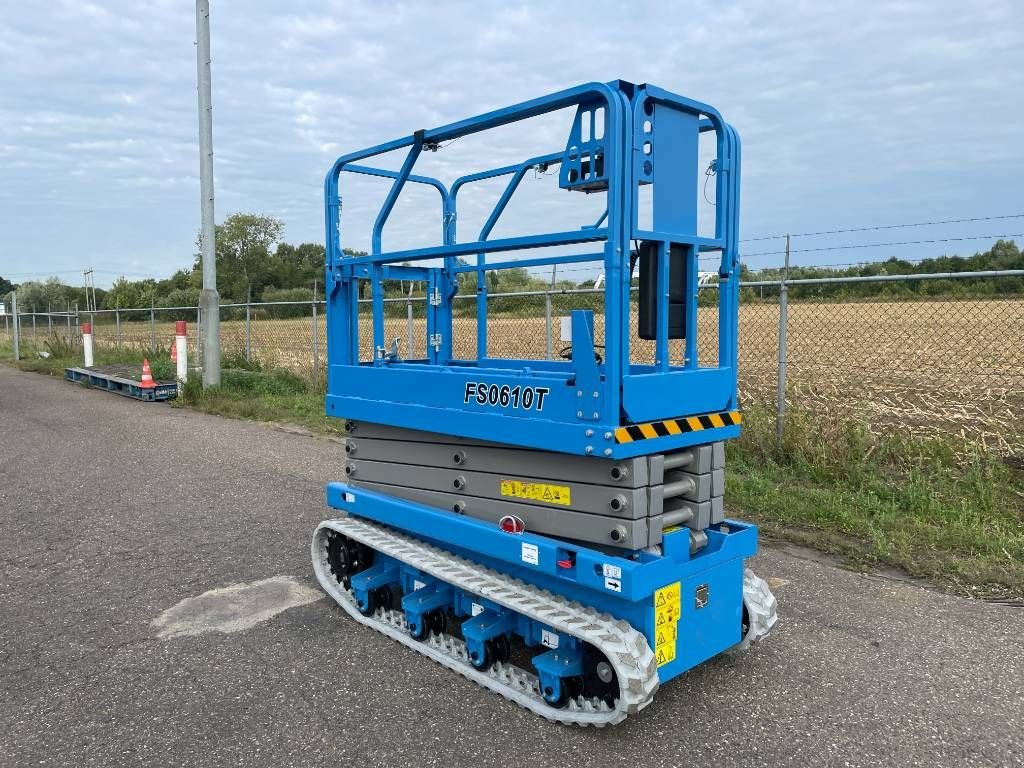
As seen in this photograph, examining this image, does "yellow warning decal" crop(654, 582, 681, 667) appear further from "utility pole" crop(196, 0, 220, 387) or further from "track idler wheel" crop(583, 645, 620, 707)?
"utility pole" crop(196, 0, 220, 387)

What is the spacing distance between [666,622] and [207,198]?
11443 mm

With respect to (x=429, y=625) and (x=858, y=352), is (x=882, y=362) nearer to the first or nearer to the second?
(x=858, y=352)

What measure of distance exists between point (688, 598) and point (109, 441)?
8470 mm

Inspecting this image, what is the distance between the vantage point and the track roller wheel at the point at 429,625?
3.94 metres

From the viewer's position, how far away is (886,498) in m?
5.86

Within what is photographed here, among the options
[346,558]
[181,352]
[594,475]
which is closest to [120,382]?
[181,352]

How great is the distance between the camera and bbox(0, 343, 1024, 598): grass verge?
4801 mm

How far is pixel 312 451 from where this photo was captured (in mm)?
8688

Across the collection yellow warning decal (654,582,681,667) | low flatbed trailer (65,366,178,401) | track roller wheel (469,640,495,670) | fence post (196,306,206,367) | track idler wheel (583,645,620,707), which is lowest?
track roller wheel (469,640,495,670)

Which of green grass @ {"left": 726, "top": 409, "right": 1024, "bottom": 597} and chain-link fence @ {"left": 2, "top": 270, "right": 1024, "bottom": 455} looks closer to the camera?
green grass @ {"left": 726, "top": 409, "right": 1024, "bottom": 597}

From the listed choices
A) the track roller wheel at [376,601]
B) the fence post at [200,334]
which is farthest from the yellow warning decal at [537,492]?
the fence post at [200,334]

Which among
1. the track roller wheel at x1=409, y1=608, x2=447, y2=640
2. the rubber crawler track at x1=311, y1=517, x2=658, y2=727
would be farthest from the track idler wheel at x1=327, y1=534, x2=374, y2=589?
the track roller wheel at x1=409, y1=608, x2=447, y2=640

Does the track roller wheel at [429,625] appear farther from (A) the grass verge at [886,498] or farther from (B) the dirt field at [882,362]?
(B) the dirt field at [882,362]

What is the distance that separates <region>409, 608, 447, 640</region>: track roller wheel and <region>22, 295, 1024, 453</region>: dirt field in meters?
3.56
